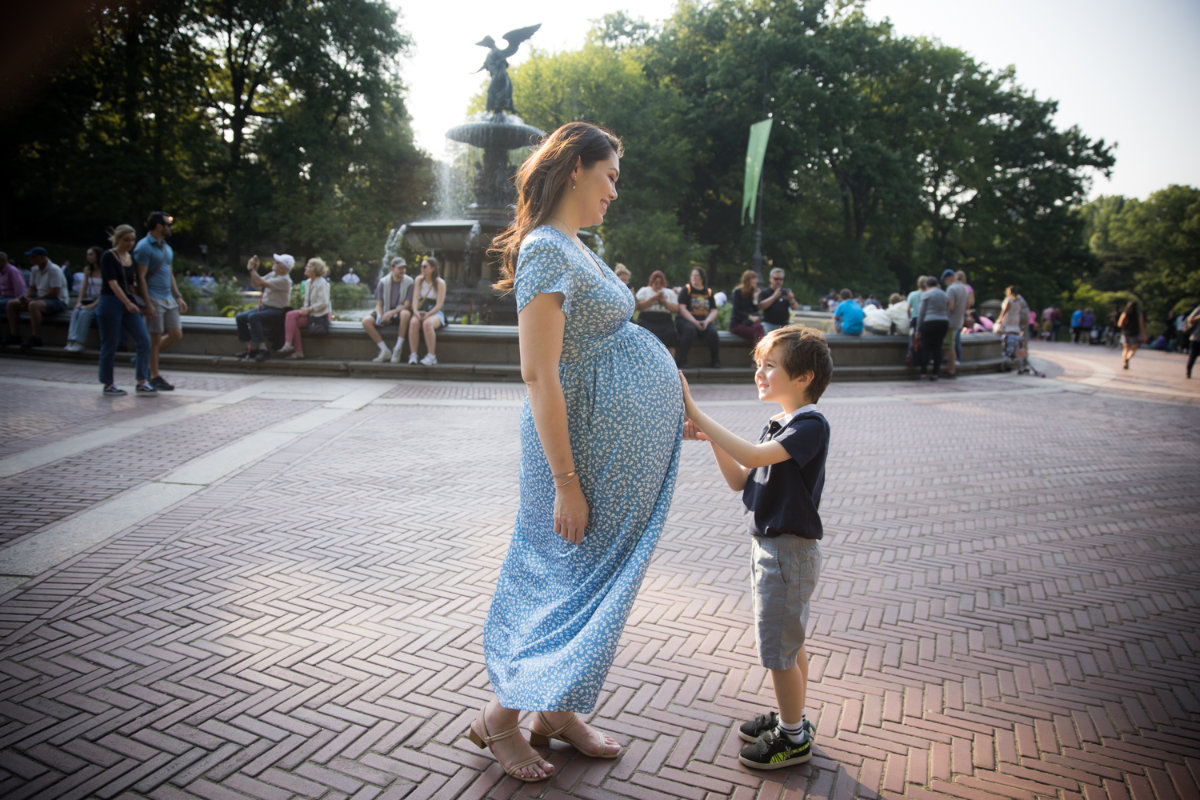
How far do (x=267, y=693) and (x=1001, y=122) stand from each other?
47.8 meters

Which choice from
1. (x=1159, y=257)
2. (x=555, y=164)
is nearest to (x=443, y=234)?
(x=555, y=164)

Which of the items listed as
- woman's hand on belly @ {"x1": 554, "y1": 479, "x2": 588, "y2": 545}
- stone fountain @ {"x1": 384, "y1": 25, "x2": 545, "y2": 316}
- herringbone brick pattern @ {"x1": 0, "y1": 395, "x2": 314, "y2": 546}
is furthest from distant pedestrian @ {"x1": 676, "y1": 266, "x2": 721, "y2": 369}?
woman's hand on belly @ {"x1": 554, "y1": 479, "x2": 588, "y2": 545}

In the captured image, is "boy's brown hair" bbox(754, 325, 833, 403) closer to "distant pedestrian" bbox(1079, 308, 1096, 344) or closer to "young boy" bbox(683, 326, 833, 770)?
"young boy" bbox(683, 326, 833, 770)

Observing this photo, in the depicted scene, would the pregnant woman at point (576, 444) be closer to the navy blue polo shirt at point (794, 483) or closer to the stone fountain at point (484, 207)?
the navy blue polo shirt at point (794, 483)

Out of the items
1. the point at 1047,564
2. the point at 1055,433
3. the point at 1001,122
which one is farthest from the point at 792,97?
the point at 1047,564

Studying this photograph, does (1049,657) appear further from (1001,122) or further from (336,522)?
(1001,122)

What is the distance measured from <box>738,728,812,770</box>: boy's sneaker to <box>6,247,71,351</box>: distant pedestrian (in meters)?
14.0

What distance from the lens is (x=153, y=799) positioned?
6.75ft

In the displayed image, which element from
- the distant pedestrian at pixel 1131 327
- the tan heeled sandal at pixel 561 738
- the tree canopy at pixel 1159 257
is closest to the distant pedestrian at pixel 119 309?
the tan heeled sandal at pixel 561 738

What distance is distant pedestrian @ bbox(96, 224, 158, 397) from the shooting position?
26.5 ft

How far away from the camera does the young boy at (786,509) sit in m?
2.17

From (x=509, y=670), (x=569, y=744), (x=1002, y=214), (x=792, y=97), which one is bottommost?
(x=569, y=744)

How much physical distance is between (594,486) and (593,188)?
88 cm

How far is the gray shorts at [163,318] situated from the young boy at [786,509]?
8597 millimetres
